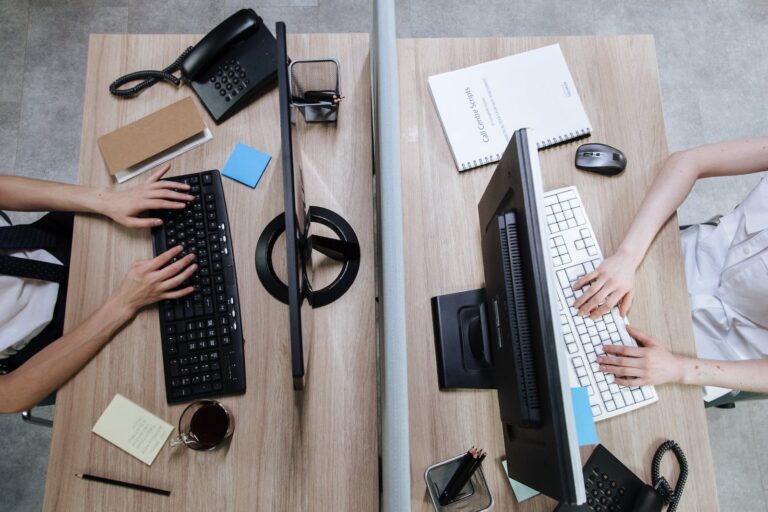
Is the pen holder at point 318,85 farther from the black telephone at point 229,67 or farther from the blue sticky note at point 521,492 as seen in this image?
the blue sticky note at point 521,492

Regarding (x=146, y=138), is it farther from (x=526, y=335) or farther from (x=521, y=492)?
(x=521, y=492)

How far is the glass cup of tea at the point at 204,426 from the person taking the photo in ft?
3.21

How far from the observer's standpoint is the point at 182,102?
1124mm

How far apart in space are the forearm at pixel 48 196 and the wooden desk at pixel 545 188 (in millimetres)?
671

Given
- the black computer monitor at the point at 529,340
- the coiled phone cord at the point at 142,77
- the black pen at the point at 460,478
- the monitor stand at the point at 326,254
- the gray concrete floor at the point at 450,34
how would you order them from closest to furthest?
the black computer monitor at the point at 529,340
the black pen at the point at 460,478
the monitor stand at the point at 326,254
the coiled phone cord at the point at 142,77
the gray concrete floor at the point at 450,34

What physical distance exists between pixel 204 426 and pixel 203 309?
23 centimetres

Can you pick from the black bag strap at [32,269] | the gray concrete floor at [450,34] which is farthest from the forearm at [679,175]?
the black bag strap at [32,269]

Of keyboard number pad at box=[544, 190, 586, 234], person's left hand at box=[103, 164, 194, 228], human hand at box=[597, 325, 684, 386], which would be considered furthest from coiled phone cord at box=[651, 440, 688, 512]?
person's left hand at box=[103, 164, 194, 228]

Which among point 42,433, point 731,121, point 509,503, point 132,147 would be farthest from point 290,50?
point 731,121

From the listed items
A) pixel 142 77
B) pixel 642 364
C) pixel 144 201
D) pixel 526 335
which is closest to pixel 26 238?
pixel 144 201

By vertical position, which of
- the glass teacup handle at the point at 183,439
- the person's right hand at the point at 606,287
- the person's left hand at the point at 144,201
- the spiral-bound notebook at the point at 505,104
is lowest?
the glass teacup handle at the point at 183,439

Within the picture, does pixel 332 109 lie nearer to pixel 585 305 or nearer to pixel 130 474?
pixel 585 305

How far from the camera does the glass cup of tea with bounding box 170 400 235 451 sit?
3.21 ft

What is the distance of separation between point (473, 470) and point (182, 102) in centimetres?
98
